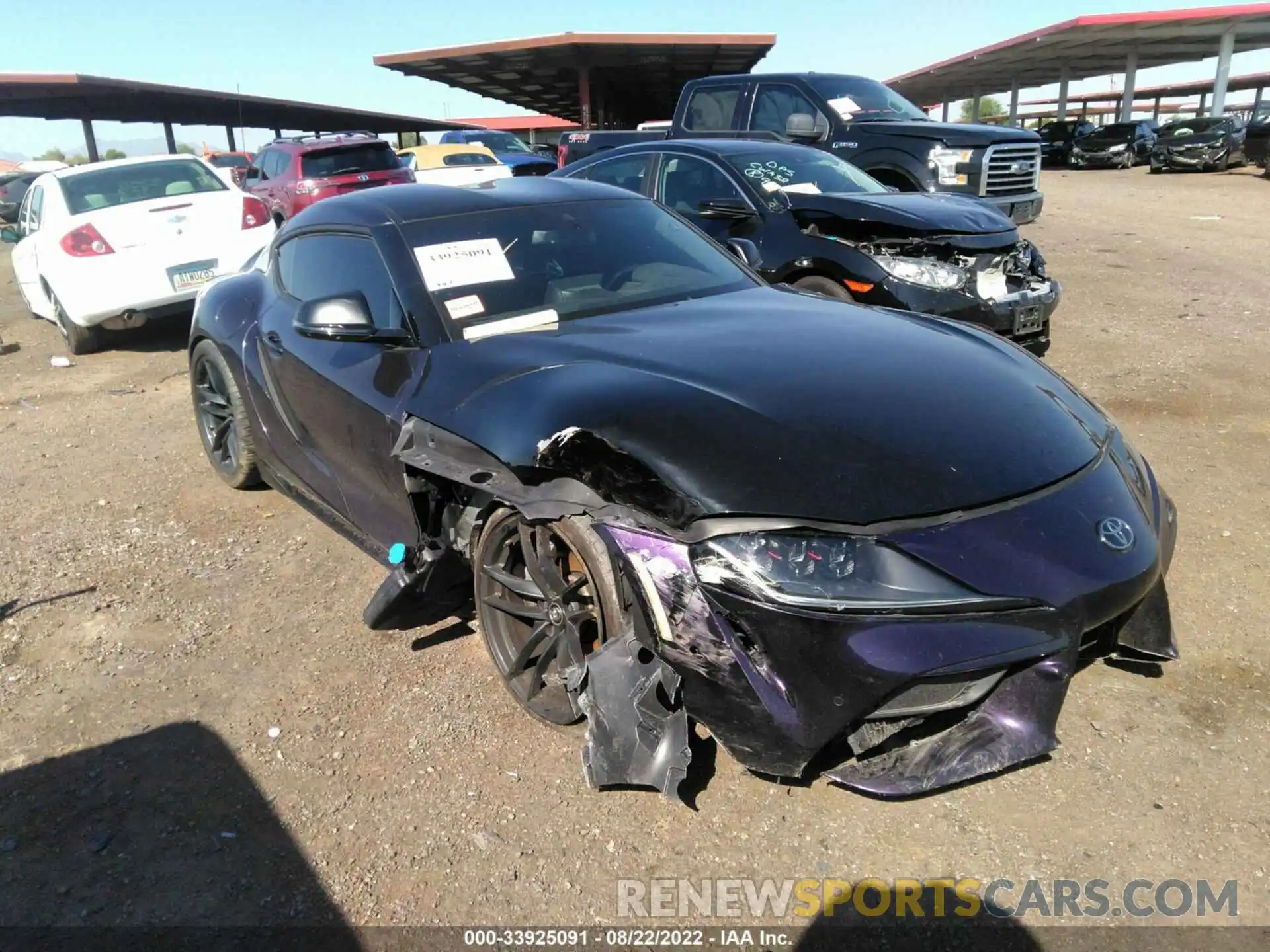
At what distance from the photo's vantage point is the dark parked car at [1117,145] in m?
25.6

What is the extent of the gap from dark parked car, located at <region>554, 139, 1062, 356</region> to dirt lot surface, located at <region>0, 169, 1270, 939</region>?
5.01 ft

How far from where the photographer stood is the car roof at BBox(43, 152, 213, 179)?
8719 millimetres

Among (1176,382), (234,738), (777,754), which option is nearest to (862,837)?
(777,754)

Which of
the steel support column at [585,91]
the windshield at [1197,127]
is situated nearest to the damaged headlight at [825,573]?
the windshield at [1197,127]

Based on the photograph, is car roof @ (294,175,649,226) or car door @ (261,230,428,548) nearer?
car door @ (261,230,428,548)

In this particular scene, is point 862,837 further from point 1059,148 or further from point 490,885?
point 1059,148

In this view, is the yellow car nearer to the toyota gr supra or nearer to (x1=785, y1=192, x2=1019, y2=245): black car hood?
(x1=785, y1=192, x2=1019, y2=245): black car hood

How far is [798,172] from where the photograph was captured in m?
6.64

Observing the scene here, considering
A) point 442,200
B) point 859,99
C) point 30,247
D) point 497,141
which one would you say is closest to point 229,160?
point 497,141

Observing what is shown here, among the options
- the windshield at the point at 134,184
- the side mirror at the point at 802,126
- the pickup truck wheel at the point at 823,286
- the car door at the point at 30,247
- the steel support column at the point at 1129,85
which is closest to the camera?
the pickup truck wheel at the point at 823,286

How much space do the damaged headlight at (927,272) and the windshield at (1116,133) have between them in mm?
24484

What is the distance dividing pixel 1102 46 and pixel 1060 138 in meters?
6.30


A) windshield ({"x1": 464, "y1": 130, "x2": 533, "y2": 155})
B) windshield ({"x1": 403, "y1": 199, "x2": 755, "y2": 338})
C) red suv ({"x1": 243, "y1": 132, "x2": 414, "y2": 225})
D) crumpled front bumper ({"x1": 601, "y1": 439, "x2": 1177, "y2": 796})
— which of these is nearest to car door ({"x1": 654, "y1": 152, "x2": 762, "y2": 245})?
windshield ({"x1": 403, "y1": 199, "x2": 755, "y2": 338})

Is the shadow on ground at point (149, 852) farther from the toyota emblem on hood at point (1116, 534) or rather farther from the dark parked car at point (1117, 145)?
the dark parked car at point (1117, 145)
